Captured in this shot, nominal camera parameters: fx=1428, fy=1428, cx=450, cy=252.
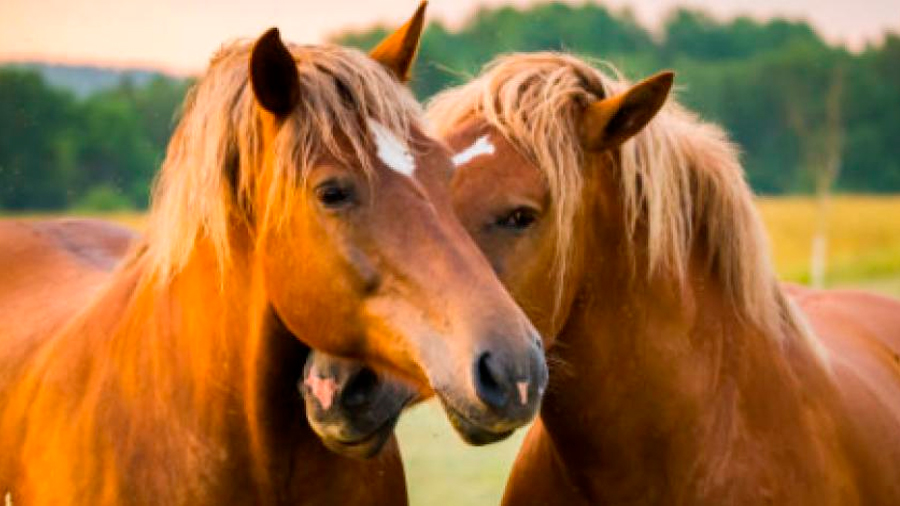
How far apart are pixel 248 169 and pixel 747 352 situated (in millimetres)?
1710

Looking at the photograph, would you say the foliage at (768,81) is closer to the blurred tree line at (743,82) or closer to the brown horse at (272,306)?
the blurred tree line at (743,82)

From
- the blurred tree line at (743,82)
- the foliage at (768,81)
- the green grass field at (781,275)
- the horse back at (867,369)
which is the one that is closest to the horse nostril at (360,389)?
the green grass field at (781,275)

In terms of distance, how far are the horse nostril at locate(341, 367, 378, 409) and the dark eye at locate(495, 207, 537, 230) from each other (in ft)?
2.17

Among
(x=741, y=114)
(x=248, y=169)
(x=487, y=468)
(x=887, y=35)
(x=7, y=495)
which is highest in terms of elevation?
(x=248, y=169)

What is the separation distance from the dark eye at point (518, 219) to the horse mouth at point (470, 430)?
35.6 inches

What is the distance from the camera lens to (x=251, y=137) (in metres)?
3.52

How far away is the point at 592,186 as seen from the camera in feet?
13.7

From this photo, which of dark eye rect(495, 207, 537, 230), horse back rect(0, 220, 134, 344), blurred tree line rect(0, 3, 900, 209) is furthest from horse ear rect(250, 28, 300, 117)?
blurred tree line rect(0, 3, 900, 209)

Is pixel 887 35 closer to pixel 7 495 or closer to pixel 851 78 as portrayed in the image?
pixel 851 78

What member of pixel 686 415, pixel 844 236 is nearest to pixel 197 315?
pixel 686 415

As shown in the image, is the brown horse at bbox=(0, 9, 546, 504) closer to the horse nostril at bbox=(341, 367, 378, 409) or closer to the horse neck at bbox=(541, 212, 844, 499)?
the horse nostril at bbox=(341, 367, 378, 409)

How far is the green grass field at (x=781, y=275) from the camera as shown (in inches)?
376

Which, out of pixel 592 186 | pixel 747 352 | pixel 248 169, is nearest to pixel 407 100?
pixel 248 169

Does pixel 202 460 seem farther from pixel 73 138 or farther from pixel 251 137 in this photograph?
pixel 73 138
